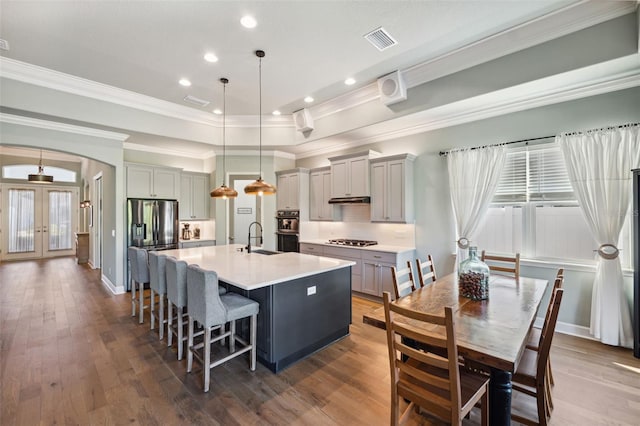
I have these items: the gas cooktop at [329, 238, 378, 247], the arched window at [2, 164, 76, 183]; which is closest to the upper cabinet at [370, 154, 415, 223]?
the gas cooktop at [329, 238, 378, 247]

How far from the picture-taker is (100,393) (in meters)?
2.31

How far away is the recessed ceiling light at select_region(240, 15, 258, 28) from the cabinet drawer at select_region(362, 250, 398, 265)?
349 cm

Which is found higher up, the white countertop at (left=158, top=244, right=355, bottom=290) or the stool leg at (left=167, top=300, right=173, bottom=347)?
the white countertop at (left=158, top=244, right=355, bottom=290)

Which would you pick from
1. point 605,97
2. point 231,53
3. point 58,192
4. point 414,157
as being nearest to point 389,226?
point 414,157

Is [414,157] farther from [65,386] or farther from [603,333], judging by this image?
[65,386]

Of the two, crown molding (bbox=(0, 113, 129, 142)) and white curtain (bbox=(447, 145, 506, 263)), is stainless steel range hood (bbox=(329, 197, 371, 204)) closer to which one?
white curtain (bbox=(447, 145, 506, 263))

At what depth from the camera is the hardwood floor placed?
205cm

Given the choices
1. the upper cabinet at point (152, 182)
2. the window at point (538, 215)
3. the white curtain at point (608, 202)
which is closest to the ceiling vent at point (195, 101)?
the upper cabinet at point (152, 182)

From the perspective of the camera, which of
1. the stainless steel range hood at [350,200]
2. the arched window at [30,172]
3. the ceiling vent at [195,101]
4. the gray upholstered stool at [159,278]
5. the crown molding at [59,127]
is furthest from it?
the arched window at [30,172]

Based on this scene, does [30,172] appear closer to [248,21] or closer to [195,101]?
[195,101]

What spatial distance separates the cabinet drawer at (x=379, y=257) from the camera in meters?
4.38

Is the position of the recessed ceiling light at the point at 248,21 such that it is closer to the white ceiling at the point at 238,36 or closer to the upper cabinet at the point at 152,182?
the white ceiling at the point at 238,36

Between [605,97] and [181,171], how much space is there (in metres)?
7.01

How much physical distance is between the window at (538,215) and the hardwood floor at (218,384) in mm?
1078
